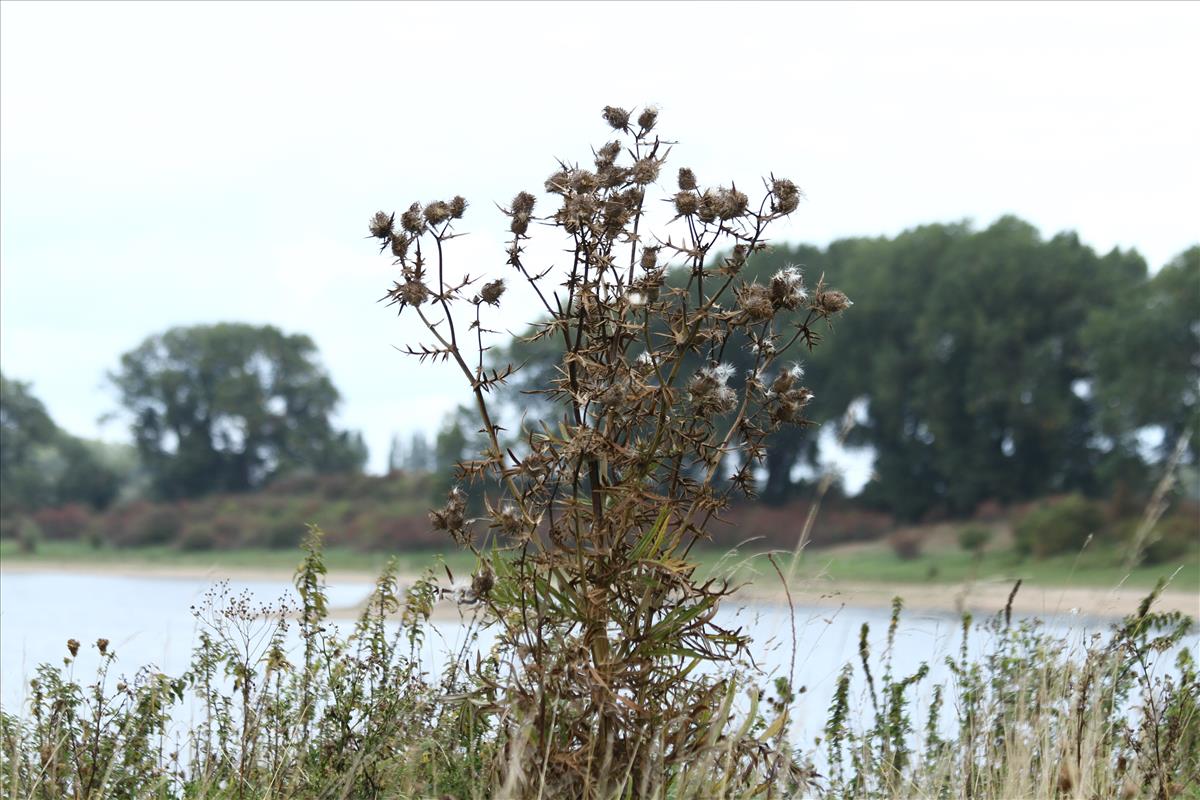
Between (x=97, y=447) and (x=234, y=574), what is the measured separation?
34.6 metres

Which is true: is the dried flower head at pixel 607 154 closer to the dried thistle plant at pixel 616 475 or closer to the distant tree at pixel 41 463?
the dried thistle plant at pixel 616 475

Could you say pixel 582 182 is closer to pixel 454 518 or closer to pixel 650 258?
pixel 650 258

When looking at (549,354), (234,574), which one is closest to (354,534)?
(234,574)

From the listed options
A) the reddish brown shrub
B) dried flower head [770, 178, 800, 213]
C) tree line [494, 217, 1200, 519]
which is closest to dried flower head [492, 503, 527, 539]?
dried flower head [770, 178, 800, 213]

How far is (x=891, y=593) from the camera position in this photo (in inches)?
1039

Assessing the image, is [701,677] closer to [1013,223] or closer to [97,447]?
[1013,223]

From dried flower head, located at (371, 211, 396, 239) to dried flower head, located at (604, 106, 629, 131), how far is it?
2.50ft

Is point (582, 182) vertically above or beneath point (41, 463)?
beneath

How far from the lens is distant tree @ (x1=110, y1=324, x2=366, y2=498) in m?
69.6

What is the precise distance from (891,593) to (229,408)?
51.6 meters

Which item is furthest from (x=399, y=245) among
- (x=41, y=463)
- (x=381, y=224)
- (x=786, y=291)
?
(x=41, y=463)

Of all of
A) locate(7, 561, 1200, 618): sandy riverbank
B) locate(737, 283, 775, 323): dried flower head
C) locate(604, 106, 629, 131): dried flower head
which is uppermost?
locate(604, 106, 629, 131): dried flower head

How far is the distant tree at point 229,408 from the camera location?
69.6 meters

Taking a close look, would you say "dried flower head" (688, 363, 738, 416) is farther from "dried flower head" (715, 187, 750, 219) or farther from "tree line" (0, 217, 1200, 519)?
"tree line" (0, 217, 1200, 519)
